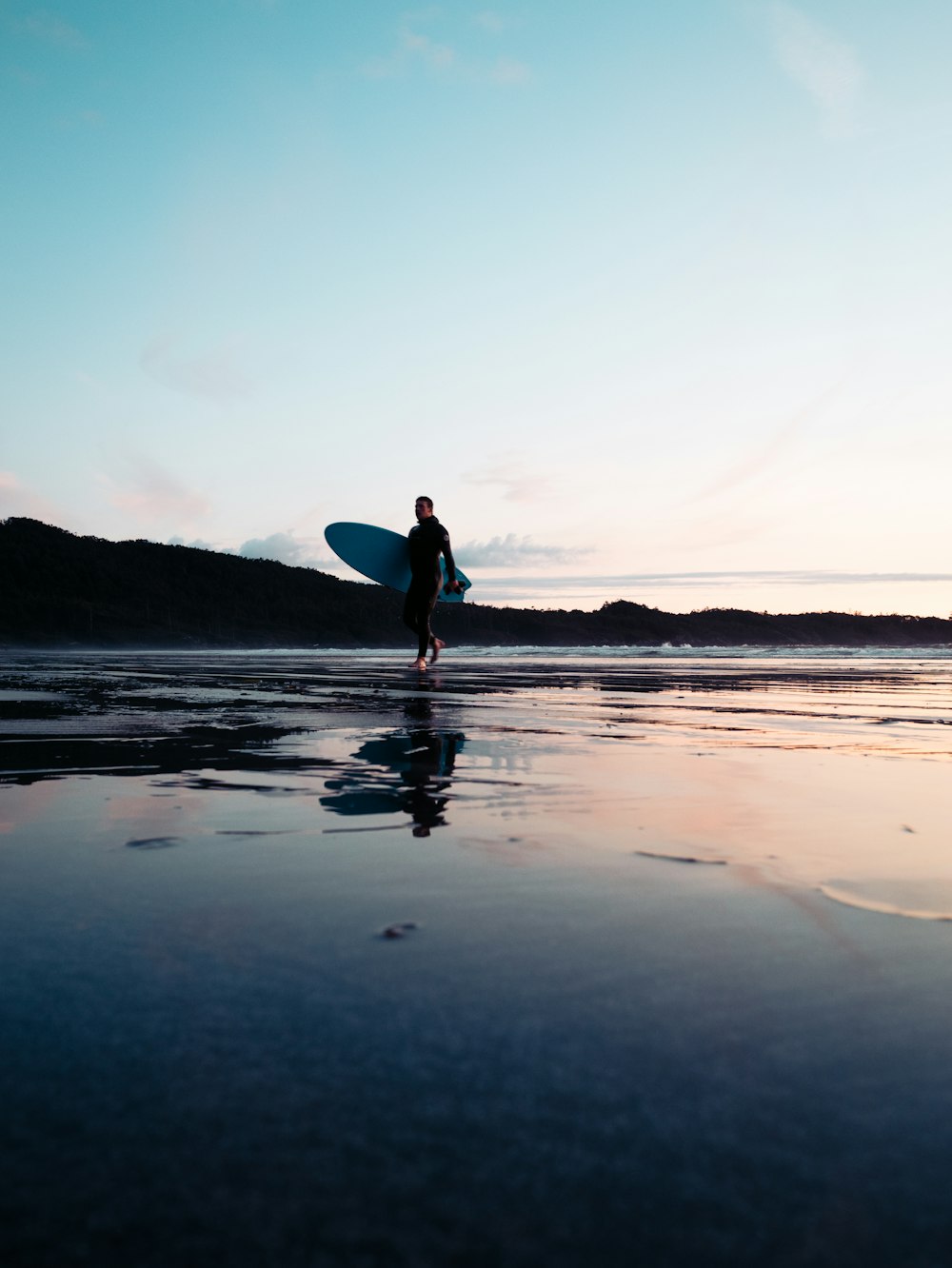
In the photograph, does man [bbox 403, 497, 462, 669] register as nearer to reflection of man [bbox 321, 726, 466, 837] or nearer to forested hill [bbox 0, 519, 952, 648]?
reflection of man [bbox 321, 726, 466, 837]

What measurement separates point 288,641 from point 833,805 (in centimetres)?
6639

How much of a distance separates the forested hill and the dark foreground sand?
5901 centimetres

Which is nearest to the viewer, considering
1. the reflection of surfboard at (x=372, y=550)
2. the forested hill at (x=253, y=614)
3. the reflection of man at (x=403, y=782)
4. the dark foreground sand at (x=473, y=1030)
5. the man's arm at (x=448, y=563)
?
the dark foreground sand at (x=473, y=1030)

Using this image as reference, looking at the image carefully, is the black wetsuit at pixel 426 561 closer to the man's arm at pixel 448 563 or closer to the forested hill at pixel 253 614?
the man's arm at pixel 448 563

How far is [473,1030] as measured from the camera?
3.61 feet

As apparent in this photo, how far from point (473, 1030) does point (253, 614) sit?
78.4 metres

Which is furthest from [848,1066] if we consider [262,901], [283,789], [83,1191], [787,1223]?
[283,789]

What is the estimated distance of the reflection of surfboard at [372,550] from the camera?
14.4 metres

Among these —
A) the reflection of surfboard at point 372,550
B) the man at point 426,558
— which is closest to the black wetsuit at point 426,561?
the man at point 426,558

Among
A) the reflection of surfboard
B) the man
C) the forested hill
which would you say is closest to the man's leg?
the man

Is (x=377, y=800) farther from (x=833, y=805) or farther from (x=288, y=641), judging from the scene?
(x=288, y=641)

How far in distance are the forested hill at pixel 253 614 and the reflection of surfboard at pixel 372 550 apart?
1841 inches

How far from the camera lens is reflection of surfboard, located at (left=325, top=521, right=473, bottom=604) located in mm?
14367

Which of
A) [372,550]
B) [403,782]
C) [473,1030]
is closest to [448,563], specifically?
[372,550]
